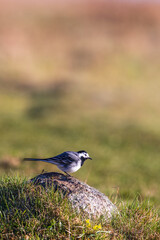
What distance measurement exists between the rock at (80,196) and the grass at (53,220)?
139mm

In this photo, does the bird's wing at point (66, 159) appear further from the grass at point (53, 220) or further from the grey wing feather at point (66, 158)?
the grass at point (53, 220)

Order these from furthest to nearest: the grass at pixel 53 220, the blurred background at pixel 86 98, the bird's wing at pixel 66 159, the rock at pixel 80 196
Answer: the blurred background at pixel 86 98 < the bird's wing at pixel 66 159 < the rock at pixel 80 196 < the grass at pixel 53 220

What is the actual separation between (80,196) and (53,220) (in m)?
0.84

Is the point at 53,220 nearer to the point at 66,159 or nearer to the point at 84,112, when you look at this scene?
the point at 66,159

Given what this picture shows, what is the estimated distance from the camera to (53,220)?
18.6ft

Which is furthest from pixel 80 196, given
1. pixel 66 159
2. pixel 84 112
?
pixel 84 112

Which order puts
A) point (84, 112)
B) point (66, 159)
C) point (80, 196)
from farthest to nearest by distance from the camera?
point (84, 112) → point (66, 159) → point (80, 196)

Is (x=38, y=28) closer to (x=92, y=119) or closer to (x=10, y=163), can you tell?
(x=92, y=119)

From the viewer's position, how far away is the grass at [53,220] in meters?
5.69

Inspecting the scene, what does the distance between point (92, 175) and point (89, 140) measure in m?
5.76

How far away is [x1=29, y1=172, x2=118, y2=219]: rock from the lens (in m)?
6.23

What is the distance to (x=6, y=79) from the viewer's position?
30.8m

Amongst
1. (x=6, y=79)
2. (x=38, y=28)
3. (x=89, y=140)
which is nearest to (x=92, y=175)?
(x=89, y=140)

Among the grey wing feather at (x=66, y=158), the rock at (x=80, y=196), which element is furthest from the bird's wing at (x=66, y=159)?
the rock at (x=80, y=196)
